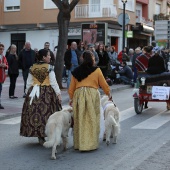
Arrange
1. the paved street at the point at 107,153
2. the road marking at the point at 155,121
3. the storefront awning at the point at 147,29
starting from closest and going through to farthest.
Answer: the paved street at the point at 107,153, the road marking at the point at 155,121, the storefront awning at the point at 147,29

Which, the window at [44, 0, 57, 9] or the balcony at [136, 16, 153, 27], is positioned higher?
the window at [44, 0, 57, 9]

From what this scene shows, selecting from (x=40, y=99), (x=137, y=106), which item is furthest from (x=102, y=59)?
(x=40, y=99)

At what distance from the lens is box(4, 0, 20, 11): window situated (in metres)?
37.6

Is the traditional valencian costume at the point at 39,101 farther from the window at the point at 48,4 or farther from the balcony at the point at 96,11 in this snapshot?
the window at the point at 48,4

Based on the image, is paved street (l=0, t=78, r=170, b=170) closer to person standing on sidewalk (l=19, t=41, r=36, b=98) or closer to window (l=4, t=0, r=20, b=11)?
person standing on sidewalk (l=19, t=41, r=36, b=98)

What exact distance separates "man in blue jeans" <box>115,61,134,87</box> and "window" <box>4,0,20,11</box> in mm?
19071

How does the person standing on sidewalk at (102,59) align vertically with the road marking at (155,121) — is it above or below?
above

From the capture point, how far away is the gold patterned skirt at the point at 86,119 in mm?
7473

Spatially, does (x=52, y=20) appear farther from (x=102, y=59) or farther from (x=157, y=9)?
(x=102, y=59)

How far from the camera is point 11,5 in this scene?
3797 centimetres

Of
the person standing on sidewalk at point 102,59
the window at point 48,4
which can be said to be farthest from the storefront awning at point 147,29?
the person standing on sidewalk at point 102,59

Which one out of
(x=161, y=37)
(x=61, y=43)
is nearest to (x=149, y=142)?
(x=61, y=43)

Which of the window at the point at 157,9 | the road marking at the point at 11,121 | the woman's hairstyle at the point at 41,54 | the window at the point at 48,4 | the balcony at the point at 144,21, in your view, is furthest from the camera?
the window at the point at 157,9

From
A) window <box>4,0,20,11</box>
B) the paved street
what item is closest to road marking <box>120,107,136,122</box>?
the paved street
